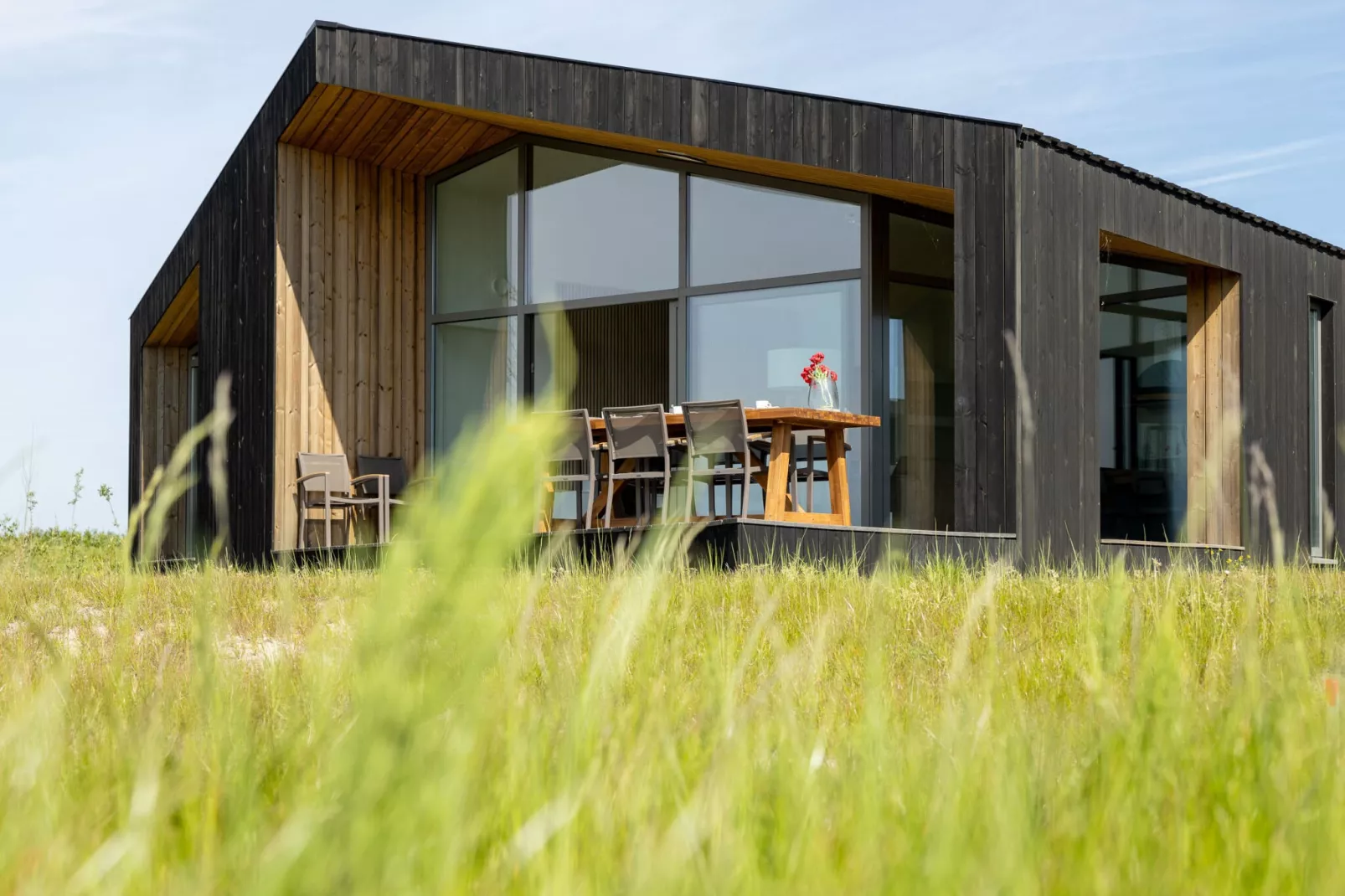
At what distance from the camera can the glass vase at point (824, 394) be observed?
9883 mm

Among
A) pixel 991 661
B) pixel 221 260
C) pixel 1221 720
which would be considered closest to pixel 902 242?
pixel 221 260

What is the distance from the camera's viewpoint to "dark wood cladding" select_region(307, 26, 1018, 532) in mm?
8086

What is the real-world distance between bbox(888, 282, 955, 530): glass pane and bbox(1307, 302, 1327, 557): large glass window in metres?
3.74

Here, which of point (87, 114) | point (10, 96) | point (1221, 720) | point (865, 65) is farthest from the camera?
point (865, 65)

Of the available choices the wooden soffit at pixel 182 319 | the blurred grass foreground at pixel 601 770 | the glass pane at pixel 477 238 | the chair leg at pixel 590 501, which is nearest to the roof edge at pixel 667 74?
the glass pane at pixel 477 238


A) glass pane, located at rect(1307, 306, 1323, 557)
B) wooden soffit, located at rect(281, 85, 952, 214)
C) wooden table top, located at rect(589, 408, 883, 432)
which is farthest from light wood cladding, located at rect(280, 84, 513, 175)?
glass pane, located at rect(1307, 306, 1323, 557)

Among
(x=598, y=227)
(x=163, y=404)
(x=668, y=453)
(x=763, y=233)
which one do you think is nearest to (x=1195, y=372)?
(x=763, y=233)

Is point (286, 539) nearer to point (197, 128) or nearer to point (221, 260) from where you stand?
point (221, 260)

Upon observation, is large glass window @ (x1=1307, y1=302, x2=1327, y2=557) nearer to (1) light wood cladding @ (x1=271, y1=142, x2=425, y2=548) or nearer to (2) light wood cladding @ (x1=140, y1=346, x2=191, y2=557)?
(1) light wood cladding @ (x1=271, y1=142, x2=425, y2=548)

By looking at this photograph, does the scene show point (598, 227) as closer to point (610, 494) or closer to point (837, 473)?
point (610, 494)

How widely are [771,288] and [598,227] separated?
2.10 m

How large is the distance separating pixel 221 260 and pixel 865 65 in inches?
264

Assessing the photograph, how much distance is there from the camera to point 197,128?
7965 mm

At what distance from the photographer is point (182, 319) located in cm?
1606
